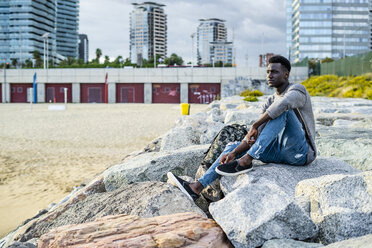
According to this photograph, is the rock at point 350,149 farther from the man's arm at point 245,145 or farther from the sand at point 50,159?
the sand at point 50,159

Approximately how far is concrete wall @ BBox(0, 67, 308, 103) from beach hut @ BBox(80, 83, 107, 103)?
22.5 inches

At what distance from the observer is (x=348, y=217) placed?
101 inches

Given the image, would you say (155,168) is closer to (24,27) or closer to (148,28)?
(24,27)

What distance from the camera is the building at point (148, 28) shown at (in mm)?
125500

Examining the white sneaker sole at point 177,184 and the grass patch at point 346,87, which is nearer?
the white sneaker sole at point 177,184

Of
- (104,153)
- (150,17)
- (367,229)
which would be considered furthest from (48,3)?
(367,229)

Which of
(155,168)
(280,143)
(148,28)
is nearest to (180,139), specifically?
(155,168)

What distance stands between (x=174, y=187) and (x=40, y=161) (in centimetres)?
597

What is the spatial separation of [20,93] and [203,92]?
76.3 ft


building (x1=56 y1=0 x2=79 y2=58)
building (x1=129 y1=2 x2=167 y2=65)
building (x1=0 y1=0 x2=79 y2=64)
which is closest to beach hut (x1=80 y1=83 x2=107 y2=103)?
building (x1=0 y1=0 x2=79 y2=64)

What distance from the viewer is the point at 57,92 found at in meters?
46.2

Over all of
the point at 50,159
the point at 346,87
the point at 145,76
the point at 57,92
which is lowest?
the point at 50,159

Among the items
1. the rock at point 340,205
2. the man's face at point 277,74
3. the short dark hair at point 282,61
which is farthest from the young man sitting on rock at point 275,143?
the rock at point 340,205

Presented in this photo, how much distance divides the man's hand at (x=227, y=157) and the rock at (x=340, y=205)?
2.58 ft
